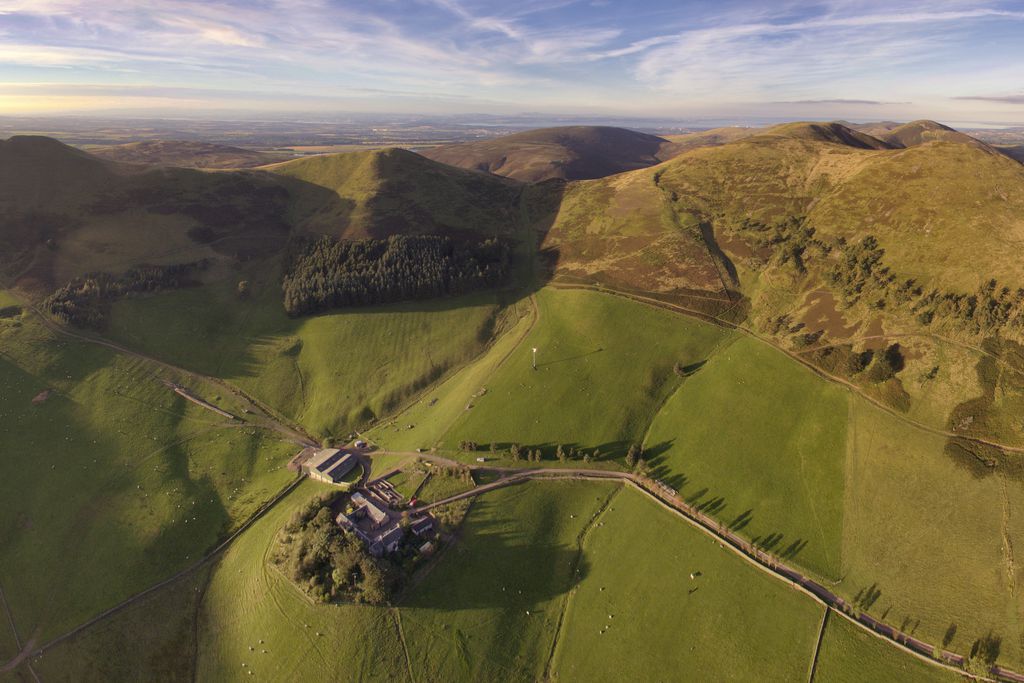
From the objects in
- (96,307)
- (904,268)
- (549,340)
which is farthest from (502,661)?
(96,307)

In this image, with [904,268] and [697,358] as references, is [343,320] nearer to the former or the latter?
[697,358]

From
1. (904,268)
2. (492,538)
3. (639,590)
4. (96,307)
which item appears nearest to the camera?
(639,590)

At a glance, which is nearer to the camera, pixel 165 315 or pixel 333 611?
pixel 333 611

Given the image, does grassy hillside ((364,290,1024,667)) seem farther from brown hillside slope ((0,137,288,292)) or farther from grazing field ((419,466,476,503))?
brown hillside slope ((0,137,288,292))

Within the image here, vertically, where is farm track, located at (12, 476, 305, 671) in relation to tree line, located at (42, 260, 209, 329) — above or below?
below

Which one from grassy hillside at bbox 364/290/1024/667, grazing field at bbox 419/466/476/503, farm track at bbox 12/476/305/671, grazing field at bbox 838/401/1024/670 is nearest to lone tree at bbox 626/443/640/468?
grassy hillside at bbox 364/290/1024/667

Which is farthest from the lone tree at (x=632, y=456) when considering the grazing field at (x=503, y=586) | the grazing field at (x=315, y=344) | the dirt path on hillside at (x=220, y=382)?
the dirt path on hillside at (x=220, y=382)
